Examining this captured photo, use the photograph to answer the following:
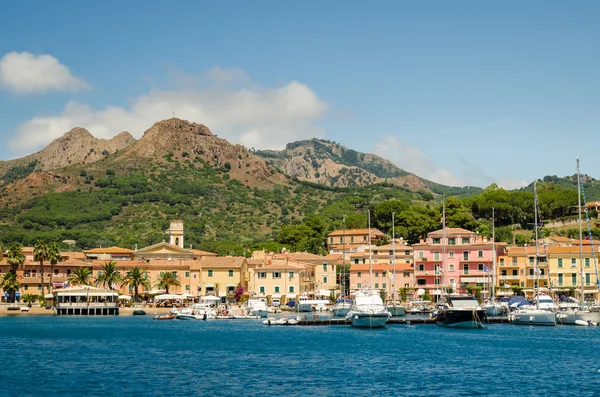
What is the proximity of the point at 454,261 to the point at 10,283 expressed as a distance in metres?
63.2

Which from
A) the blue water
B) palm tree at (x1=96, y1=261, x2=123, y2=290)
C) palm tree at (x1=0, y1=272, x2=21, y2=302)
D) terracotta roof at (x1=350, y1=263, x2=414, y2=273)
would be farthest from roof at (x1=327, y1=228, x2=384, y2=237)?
the blue water

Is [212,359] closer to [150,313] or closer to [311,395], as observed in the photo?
[311,395]

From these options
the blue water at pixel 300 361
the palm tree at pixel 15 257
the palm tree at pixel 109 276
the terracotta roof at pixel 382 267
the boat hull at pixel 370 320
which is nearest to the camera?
the blue water at pixel 300 361

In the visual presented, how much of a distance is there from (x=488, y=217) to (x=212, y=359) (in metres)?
109

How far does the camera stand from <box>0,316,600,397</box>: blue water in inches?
1793

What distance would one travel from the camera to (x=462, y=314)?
271 feet

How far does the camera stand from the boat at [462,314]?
3250 inches

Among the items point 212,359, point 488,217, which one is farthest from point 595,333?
point 488,217

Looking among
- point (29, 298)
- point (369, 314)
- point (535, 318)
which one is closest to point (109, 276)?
point (29, 298)

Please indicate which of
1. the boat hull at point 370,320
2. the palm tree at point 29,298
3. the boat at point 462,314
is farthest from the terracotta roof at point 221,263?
the boat at point 462,314

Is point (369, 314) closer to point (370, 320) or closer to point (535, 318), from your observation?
point (370, 320)

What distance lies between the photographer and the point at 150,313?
11125 centimetres

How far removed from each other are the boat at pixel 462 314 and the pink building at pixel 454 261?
107 feet

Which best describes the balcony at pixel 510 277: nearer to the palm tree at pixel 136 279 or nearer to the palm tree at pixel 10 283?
the palm tree at pixel 136 279
